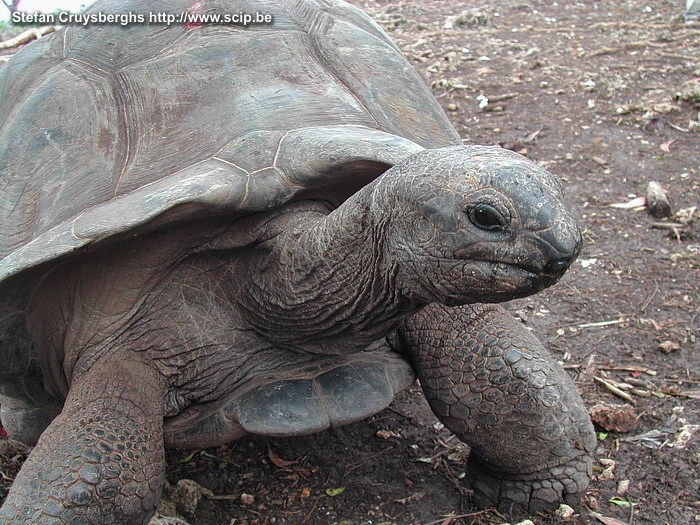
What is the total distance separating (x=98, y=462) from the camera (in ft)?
7.02

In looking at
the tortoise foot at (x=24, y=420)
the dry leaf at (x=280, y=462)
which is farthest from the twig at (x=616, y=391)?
the tortoise foot at (x=24, y=420)

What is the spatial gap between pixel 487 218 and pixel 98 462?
4.08ft

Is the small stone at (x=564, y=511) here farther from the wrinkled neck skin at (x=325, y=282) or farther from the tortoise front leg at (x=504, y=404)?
the wrinkled neck skin at (x=325, y=282)

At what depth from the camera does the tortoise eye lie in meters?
1.67

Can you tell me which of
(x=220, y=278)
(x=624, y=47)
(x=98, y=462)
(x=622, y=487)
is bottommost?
(x=624, y=47)

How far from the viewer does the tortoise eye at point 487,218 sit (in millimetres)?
1665

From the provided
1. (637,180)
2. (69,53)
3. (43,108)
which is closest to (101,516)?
(43,108)

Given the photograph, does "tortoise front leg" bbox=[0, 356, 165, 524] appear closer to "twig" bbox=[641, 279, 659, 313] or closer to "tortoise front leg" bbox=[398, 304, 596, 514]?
"tortoise front leg" bbox=[398, 304, 596, 514]

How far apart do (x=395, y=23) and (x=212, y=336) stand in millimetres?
6864

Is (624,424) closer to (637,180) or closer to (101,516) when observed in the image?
(101,516)

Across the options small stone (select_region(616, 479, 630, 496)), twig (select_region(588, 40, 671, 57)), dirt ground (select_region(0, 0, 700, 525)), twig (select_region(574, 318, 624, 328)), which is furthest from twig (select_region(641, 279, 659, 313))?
twig (select_region(588, 40, 671, 57))

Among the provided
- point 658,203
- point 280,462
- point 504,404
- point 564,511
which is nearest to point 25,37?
point 658,203

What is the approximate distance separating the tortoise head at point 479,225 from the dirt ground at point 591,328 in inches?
43.2

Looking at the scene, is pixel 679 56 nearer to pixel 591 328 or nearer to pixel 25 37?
pixel 591 328
